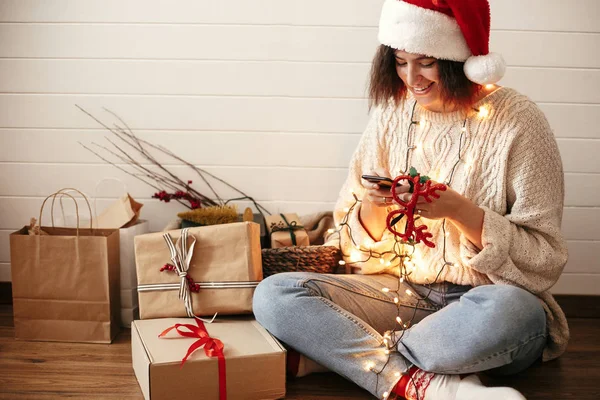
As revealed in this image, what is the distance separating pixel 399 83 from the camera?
73.7 inches

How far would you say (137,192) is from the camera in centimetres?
245

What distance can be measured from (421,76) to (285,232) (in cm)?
71

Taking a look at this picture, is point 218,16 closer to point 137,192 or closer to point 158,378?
point 137,192

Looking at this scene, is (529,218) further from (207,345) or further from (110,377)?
(110,377)

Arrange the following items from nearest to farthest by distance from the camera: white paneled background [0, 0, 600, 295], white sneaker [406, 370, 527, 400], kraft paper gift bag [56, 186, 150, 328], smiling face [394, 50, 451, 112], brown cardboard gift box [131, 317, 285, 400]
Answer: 1. white sneaker [406, 370, 527, 400]
2. brown cardboard gift box [131, 317, 285, 400]
3. smiling face [394, 50, 451, 112]
4. kraft paper gift bag [56, 186, 150, 328]
5. white paneled background [0, 0, 600, 295]

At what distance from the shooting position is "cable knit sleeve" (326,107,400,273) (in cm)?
194

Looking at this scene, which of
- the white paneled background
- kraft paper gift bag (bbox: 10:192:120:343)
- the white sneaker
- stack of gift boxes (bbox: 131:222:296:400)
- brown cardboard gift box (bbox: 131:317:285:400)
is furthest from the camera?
the white paneled background

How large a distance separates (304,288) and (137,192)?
0.94 m

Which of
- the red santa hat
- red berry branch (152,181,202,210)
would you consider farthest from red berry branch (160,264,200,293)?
the red santa hat

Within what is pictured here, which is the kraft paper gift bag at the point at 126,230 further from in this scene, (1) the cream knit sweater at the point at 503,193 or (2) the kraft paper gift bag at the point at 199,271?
(1) the cream knit sweater at the point at 503,193

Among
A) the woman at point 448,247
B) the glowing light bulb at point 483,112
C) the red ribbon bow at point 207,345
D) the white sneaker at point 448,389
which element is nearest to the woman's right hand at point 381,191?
the woman at point 448,247

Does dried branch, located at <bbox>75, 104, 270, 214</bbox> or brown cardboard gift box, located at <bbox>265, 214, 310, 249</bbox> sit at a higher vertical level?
dried branch, located at <bbox>75, 104, 270, 214</bbox>

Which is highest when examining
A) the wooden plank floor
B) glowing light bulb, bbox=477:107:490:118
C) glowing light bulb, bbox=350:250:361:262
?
glowing light bulb, bbox=477:107:490:118

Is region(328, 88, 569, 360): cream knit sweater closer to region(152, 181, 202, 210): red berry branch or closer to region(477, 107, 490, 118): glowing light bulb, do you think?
region(477, 107, 490, 118): glowing light bulb
